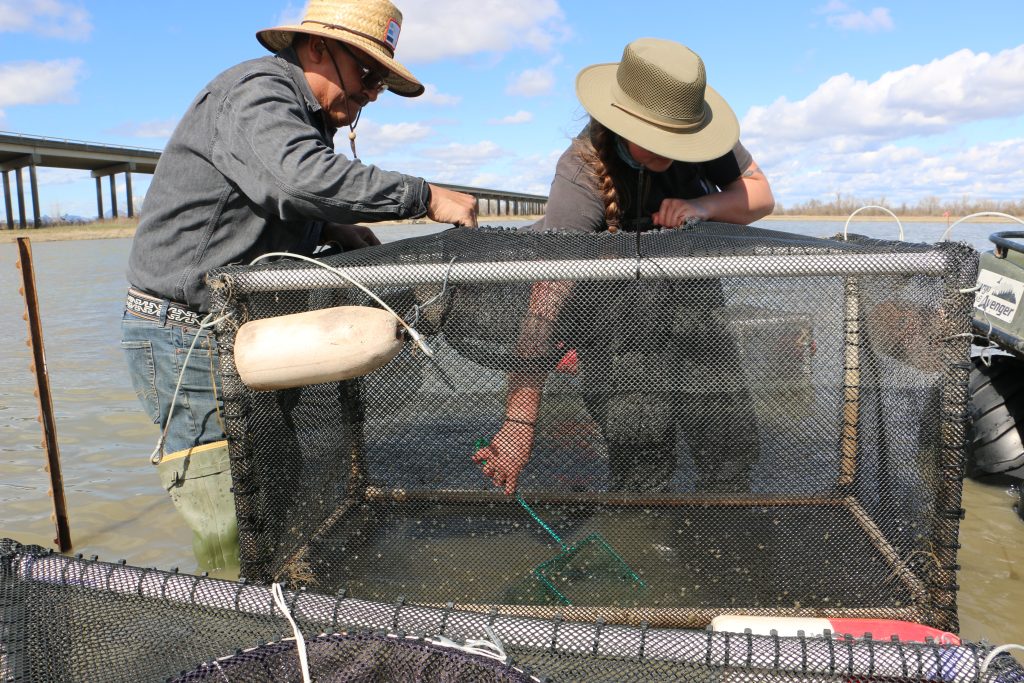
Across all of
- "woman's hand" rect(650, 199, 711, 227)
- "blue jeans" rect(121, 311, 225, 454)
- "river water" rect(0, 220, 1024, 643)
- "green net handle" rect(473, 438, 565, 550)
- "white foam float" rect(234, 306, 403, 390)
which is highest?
"woman's hand" rect(650, 199, 711, 227)

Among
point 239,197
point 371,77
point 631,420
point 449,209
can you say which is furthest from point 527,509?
A: point 371,77

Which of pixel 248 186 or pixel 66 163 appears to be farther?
pixel 66 163

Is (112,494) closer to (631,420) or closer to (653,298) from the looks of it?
Answer: (631,420)

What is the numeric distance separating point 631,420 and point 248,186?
1.29 metres

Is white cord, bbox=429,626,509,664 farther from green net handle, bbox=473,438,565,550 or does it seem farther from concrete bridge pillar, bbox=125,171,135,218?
concrete bridge pillar, bbox=125,171,135,218

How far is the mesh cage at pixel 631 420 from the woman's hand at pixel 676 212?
0.88 ft

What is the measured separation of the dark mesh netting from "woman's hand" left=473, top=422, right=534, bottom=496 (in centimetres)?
68

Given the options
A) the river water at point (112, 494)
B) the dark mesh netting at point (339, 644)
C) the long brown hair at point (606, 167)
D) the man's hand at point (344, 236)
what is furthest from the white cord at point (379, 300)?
the river water at point (112, 494)

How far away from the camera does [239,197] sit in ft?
7.86

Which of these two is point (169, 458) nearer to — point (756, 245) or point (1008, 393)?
point (756, 245)

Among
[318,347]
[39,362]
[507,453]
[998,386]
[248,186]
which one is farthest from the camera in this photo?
[998,386]

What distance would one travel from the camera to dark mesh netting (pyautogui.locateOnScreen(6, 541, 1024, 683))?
1503 mm

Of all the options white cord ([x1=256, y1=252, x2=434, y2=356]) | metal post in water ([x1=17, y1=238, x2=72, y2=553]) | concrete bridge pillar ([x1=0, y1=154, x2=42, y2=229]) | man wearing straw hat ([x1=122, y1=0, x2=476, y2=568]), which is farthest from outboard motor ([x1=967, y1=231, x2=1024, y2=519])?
concrete bridge pillar ([x1=0, y1=154, x2=42, y2=229])

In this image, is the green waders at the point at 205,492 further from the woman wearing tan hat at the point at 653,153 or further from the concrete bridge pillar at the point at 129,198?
the concrete bridge pillar at the point at 129,198
